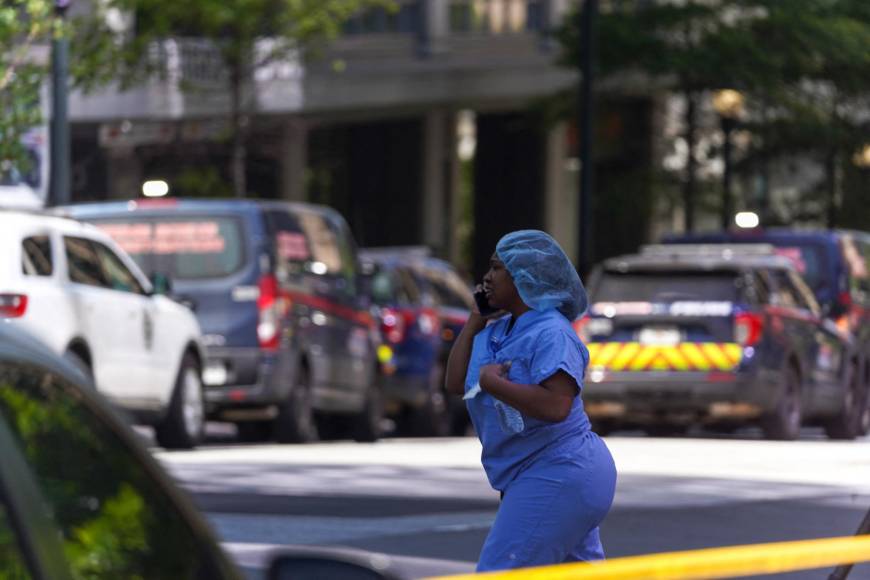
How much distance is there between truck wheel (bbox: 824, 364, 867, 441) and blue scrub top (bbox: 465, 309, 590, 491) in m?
15.2

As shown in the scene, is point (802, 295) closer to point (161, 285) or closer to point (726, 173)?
point (161, 285)

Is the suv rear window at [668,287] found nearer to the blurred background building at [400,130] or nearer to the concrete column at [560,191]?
the blurred background building at [400,130]

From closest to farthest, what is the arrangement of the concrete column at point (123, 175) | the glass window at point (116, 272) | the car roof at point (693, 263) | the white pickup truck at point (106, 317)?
1. the white pickup truck at point (106, 317)
2. the glass window at point (116, 272)
3. the car roof at point (693, 263)
4. the concrete column at point (123, 175)

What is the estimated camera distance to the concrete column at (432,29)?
4328 centimetres

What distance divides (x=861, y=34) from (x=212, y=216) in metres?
18.8

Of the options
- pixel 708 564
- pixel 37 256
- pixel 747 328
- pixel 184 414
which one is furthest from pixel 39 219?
pixel 708 564

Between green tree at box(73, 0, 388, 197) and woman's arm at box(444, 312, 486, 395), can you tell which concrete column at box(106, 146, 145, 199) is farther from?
woman's arm at box(444, 312, 486, 395)

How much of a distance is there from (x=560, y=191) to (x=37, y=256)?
117 ft

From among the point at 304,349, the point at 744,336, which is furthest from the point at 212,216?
the point at 744,336

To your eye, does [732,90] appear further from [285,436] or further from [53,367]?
[53,367]

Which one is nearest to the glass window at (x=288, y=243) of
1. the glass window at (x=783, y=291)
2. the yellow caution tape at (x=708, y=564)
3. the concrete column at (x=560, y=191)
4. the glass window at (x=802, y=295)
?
the glass window at (x=783, y=291)

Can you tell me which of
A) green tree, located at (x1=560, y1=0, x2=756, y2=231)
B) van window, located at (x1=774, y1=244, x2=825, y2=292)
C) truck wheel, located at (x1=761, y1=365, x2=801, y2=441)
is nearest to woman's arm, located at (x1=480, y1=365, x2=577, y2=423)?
truck wheel, located at (x1=761, y1=365, x2=801, y2=441)

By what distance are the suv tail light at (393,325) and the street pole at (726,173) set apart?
46.5ft

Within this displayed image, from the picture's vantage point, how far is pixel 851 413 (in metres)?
21.4
